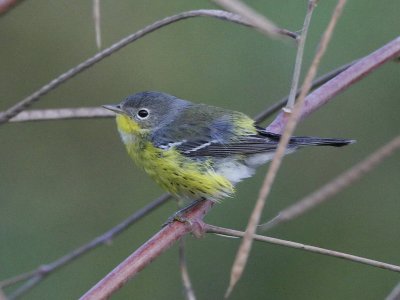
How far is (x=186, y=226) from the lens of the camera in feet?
9.33

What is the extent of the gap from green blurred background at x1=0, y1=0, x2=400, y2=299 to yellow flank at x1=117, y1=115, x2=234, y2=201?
168 cm

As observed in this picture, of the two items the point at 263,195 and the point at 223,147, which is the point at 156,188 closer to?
the point at 223,147

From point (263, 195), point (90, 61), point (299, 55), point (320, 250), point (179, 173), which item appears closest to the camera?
point (263, 195)

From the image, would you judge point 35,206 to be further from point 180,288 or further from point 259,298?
point 259,298

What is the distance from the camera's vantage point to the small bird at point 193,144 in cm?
411

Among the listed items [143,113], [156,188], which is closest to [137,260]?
[143,113]

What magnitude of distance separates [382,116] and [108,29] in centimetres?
265

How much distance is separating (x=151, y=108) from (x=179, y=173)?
29.5 inches

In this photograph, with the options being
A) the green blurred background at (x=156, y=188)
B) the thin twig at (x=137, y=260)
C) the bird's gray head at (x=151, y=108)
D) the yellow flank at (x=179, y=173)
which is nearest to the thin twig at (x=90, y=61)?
the thin twig at (x=137, y=260)

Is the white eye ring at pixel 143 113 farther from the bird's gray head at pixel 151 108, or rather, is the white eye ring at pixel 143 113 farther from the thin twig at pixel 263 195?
the thin twig at pixel 263 195

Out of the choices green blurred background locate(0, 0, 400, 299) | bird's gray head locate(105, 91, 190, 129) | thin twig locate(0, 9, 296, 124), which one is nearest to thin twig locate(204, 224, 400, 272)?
thin twig locate(0, 9, 296, 124)

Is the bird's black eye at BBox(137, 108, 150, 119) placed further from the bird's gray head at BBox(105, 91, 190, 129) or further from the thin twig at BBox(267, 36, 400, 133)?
the thin twig at BBox(267, 36, 400, 133)

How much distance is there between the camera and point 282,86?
6.20 meters

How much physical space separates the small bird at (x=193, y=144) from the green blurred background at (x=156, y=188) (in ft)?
5.08
